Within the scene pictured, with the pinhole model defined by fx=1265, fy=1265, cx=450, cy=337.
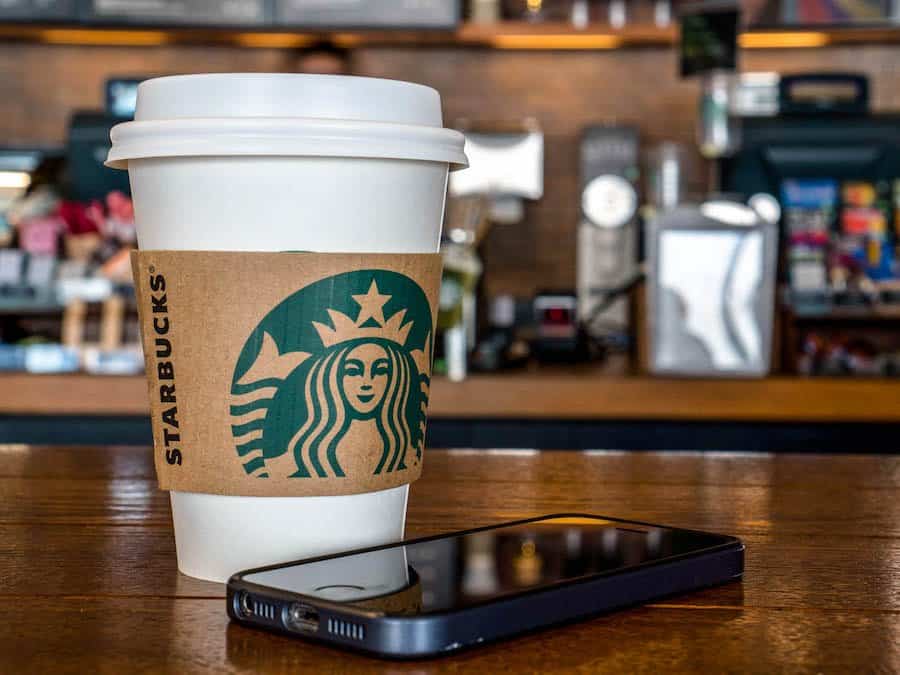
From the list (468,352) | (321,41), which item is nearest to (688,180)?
(321,41)

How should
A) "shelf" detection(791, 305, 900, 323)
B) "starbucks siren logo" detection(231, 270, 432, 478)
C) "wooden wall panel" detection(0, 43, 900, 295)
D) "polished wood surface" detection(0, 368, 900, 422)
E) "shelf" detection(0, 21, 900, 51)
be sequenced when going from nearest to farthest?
"starbucks siren logo" detection(231, 270, 432, 478) < "polished wood surface" detection(0, 368, 900, 422) < "shelf" detection(791, 305, 900, 323) < "shelf" detection(0, 21, 900, 51) < "wooden wall panel" detection(0, 43, 900, 295)

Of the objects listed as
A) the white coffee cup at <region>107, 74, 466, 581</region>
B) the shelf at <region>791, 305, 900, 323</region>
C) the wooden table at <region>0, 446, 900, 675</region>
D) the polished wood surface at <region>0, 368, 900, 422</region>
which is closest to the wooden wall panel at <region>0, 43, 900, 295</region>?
the shelf at <region>791, 305, 900, 323</region>

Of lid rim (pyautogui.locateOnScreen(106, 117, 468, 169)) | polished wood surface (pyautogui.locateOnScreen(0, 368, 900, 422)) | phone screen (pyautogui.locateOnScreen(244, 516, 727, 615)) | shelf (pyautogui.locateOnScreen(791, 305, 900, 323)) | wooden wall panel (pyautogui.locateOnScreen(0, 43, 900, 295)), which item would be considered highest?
wooden wall panel (pyautogui.locateOnScreen(0, 43, 900, 295))

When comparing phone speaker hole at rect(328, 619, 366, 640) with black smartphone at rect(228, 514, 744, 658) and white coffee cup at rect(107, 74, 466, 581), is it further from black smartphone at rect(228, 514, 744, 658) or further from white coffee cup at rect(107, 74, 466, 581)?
white coffee cup at rect(107, 74, 466, 581)

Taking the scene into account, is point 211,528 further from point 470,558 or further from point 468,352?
point 468,352

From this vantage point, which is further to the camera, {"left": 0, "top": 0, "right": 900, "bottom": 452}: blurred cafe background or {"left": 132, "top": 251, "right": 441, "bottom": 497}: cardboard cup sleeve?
{"left": 0, "top": 0, "right": 900, "bottom": 452}: blurred cafe background

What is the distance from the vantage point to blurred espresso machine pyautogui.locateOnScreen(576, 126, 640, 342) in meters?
3.68

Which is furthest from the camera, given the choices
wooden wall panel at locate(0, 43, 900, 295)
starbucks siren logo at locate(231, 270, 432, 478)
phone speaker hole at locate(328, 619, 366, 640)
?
wooden wall panel at locate(0, 43, 900, 295)

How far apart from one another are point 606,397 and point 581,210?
1556 mm

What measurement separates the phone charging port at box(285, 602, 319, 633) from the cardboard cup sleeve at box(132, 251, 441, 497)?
0.11 metres

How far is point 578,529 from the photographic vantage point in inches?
24.0

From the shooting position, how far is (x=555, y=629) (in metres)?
0.46

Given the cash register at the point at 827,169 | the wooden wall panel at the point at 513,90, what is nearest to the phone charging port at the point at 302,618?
the cash register at the point at 827,169

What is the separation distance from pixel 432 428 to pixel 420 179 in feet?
6.00
